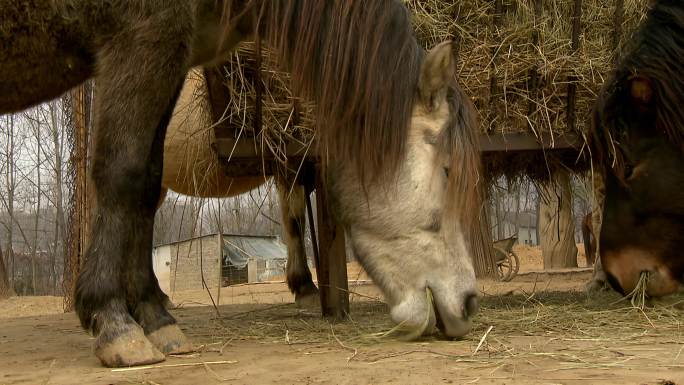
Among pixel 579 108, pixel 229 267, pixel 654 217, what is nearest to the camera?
pixel 654 217

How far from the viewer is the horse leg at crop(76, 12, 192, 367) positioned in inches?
98.7

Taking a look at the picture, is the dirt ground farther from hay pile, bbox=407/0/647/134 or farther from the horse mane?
hay pile, bbox=407/0/647/134

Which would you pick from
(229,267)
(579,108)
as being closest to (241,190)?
(579,108)

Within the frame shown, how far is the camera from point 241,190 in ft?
22.1

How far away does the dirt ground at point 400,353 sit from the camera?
214 cm

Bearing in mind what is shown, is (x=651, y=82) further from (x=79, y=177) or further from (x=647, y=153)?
(x=79, y=177)

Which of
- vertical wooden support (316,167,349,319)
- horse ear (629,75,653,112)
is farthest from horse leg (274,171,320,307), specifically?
horse ear (629,75,653,112)

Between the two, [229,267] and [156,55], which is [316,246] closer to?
[156,55]

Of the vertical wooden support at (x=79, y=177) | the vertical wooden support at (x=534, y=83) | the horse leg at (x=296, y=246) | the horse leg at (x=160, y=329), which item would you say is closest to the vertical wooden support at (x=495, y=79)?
the vertical wooden support at (x=534, y=83)

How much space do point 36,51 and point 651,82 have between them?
2962 mm

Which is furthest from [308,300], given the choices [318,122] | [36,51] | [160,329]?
[36,51]

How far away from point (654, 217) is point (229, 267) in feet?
54.9

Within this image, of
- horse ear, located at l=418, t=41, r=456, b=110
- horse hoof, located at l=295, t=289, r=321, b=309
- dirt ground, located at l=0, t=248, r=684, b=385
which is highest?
horse ear, located at l=418, t=41, r=456, b=110

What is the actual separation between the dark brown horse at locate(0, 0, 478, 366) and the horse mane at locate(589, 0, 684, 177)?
3.69 ft
